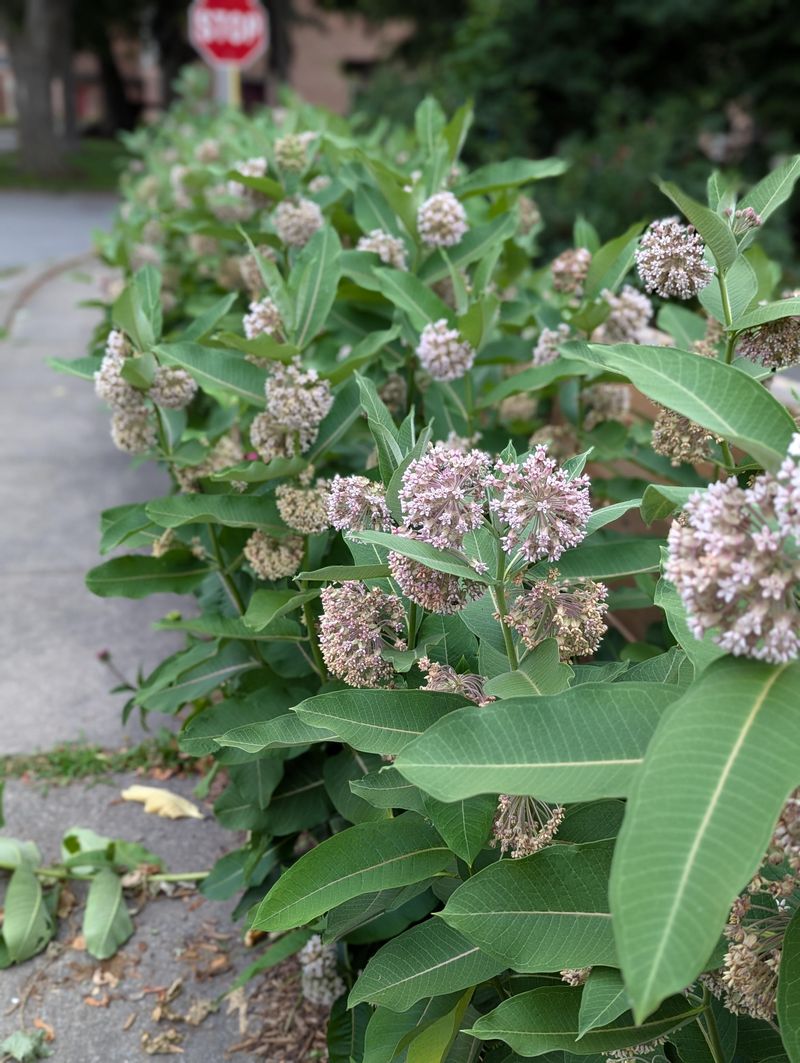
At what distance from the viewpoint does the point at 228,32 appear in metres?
10.1

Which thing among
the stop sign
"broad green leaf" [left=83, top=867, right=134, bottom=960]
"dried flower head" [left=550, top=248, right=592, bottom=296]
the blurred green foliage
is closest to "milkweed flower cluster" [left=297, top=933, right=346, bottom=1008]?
"broad green leaf" [left=83, top=867, right=134, bottom=960]

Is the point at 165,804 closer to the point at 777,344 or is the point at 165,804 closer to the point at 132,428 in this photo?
the point at 132,428

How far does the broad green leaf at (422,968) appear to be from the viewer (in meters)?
1.67

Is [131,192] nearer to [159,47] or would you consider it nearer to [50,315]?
[50,315]

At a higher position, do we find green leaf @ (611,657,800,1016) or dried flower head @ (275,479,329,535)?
green leaf @ (611,657,800,1016)

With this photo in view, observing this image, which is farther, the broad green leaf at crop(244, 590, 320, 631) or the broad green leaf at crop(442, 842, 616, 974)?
the broad green leaf at crop(244, 590, 320, 631)

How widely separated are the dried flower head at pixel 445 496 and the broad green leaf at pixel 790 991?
25.0 inches

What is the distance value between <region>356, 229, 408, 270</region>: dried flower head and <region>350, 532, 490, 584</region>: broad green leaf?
1.71m

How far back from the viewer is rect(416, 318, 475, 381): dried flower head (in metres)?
2.56

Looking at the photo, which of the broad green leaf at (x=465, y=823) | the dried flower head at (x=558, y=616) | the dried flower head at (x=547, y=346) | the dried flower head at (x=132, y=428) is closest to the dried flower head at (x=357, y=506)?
the dried flower head at (x=558, y=616)

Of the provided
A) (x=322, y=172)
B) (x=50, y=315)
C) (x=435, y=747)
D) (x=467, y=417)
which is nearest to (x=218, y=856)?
(x=467, y=417)

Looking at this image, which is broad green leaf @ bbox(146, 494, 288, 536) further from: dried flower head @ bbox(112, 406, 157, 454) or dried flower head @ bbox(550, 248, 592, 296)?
dried flower head @ bbox(550, 248, 592, 296)

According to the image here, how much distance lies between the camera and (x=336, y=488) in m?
1.71

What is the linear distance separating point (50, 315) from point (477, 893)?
11.3m
